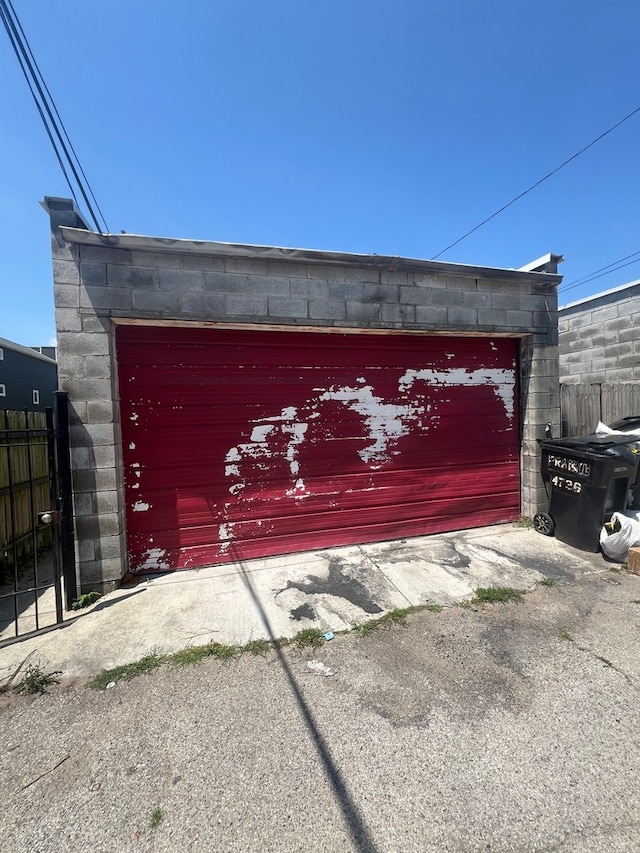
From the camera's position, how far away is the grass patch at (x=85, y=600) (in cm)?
340

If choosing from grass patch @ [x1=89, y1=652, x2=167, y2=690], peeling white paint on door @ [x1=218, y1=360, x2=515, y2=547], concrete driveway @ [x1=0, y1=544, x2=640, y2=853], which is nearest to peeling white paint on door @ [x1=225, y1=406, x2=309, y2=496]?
peeling white paint on door @ [x1=218, y1=360, x2=515, y2=547]

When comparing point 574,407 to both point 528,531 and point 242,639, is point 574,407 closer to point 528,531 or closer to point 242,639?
point 528,531

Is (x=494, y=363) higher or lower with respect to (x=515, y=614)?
higher

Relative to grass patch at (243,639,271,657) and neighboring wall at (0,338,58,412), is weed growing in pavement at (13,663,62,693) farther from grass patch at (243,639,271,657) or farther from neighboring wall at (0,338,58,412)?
neighboring wall at (0,338,58,412)

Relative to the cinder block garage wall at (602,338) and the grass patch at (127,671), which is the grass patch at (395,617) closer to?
the grass patch at (127,671)

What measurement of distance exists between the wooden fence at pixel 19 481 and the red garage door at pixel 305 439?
3.99 feet

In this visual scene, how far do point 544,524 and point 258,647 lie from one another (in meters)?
4.05

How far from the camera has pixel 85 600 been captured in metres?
3.45

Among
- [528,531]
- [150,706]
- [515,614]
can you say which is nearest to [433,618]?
[515,614]

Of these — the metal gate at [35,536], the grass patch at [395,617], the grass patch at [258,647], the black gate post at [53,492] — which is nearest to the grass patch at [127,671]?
the grass patch at [258,647]

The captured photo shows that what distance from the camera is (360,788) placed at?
5.59 feet

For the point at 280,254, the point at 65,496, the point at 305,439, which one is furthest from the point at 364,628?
the point at 280,254

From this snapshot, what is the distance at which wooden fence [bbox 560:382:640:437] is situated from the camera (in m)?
6.07

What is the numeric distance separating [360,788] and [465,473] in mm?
3947
